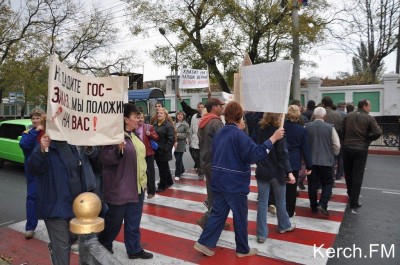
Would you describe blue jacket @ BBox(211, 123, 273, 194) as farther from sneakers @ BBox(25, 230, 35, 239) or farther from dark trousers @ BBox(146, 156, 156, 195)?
dark trousers @ BBox(146, 156, 156, 195)

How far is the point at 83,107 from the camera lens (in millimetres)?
2910

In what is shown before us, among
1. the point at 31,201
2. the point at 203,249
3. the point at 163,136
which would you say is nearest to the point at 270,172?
the point at 203,249

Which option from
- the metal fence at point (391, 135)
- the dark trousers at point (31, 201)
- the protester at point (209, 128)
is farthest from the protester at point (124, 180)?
the metal fence at point (391, 135)

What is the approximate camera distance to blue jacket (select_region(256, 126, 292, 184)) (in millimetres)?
4957

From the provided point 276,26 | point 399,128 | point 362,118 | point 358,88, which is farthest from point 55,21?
point 362,118

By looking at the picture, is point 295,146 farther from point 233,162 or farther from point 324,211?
point 233,162

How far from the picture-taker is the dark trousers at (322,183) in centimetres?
621

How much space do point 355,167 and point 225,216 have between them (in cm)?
319

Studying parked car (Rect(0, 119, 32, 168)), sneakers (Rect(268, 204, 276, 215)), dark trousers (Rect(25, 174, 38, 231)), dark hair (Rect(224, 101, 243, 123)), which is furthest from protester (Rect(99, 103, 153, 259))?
parked car (Rect(0, 119, 32, 168))

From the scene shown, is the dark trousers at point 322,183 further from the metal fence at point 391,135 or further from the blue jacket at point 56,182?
the metal fence at point 391,135

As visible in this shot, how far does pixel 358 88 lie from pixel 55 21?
20047 mm

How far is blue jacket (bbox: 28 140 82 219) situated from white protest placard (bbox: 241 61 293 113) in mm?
2225

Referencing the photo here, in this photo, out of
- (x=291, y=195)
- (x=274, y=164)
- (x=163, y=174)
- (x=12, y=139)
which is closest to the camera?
(x=274, y=164)

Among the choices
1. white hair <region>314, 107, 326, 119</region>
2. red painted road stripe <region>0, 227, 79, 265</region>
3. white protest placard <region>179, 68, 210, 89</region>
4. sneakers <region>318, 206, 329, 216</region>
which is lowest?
red painted road stripe <region>0, 227, 79, 265</region>
